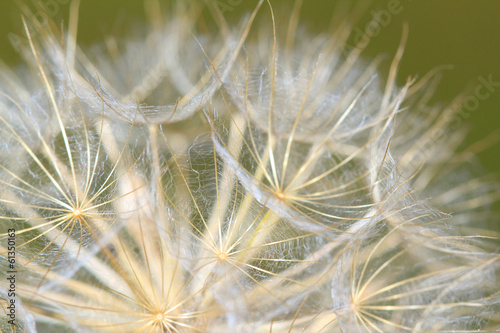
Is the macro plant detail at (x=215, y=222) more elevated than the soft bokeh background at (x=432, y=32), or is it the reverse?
the soft bokeh background at (x=432, y=32)

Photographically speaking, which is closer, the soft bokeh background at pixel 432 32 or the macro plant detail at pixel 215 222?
the macro plant detail at pixel 215 222

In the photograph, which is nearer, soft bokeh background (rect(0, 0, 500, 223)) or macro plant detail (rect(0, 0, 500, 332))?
macro plant detail (rect(0, 0, 500, 332))

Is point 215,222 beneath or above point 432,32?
beneath

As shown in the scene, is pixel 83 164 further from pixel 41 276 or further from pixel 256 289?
pixel 256 289

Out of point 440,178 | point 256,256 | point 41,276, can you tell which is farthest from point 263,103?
point 440,178
